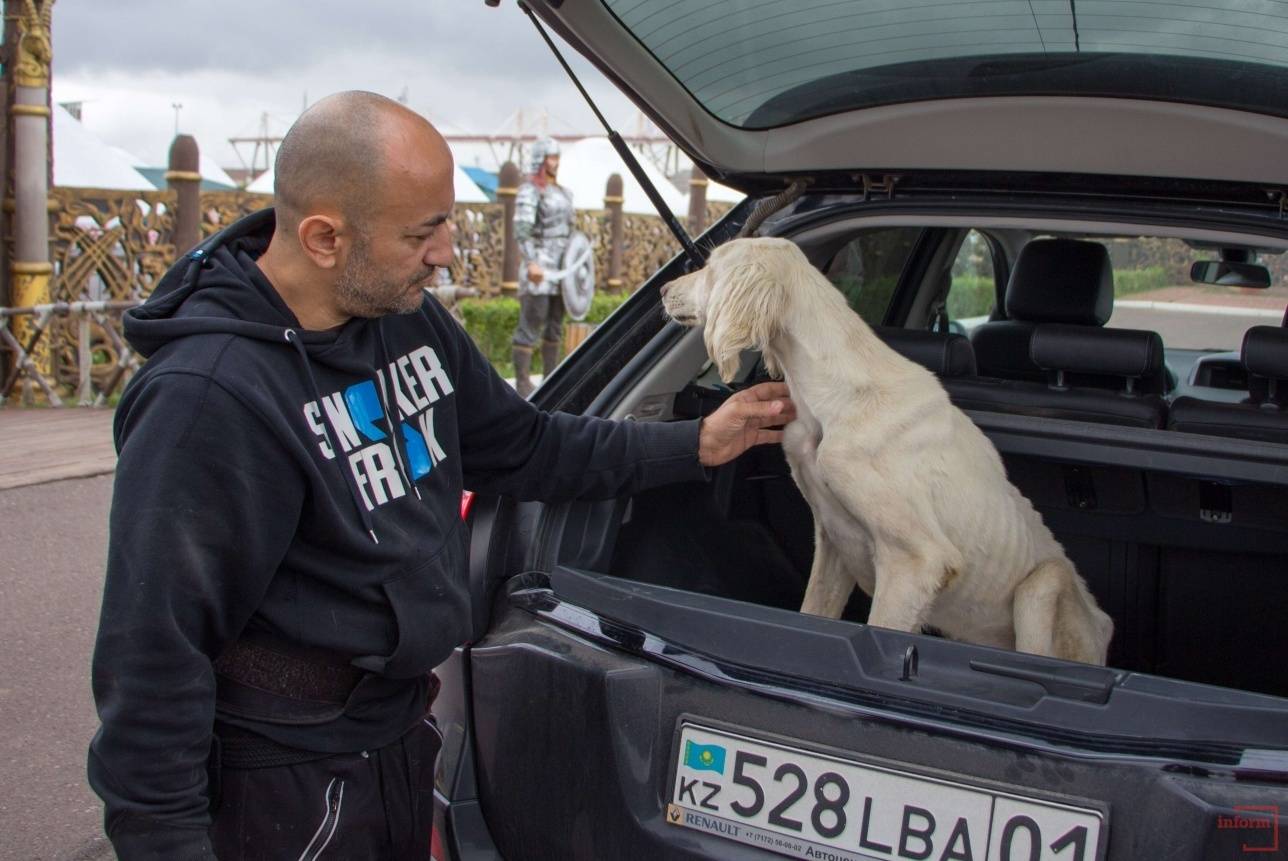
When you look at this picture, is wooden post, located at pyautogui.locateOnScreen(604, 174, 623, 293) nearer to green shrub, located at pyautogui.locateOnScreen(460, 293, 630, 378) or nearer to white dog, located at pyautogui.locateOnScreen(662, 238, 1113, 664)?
green shrub, located at pyautogui.locateOnScreen(460, 293, 630, 378)

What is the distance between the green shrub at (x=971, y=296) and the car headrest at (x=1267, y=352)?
78.0 inches

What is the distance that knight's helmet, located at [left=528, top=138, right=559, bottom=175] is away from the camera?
34.5ft

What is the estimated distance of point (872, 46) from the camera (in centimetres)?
246

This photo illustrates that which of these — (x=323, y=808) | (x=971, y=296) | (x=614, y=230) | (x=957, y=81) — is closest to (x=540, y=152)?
(x=614, y=230)

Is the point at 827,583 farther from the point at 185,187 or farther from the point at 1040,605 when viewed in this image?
the point at 185,187

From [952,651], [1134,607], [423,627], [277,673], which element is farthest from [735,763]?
[1134,607]

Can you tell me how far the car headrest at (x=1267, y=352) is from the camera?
2.87 meters

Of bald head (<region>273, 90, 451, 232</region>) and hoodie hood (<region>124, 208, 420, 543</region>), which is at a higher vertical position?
bald head (<region>273, 90, 451, 232</region>)

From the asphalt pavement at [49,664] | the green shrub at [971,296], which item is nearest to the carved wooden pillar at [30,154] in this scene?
the asphalt pavement at [49,664]

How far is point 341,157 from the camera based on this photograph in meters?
1.76

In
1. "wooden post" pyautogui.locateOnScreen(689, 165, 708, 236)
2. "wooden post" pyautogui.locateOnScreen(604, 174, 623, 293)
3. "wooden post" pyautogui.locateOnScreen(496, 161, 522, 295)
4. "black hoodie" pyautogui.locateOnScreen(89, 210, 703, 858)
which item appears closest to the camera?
"black hoodie" pyautogui.locateOnScreen(89, 210, 703, 858)

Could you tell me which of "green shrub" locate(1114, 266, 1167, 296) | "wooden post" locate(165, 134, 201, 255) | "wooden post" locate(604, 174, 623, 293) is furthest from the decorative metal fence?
"green shrub" locate(1114, 266, 1167, 296)

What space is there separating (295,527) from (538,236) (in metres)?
8.97

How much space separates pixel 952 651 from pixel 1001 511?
88 centimetres
